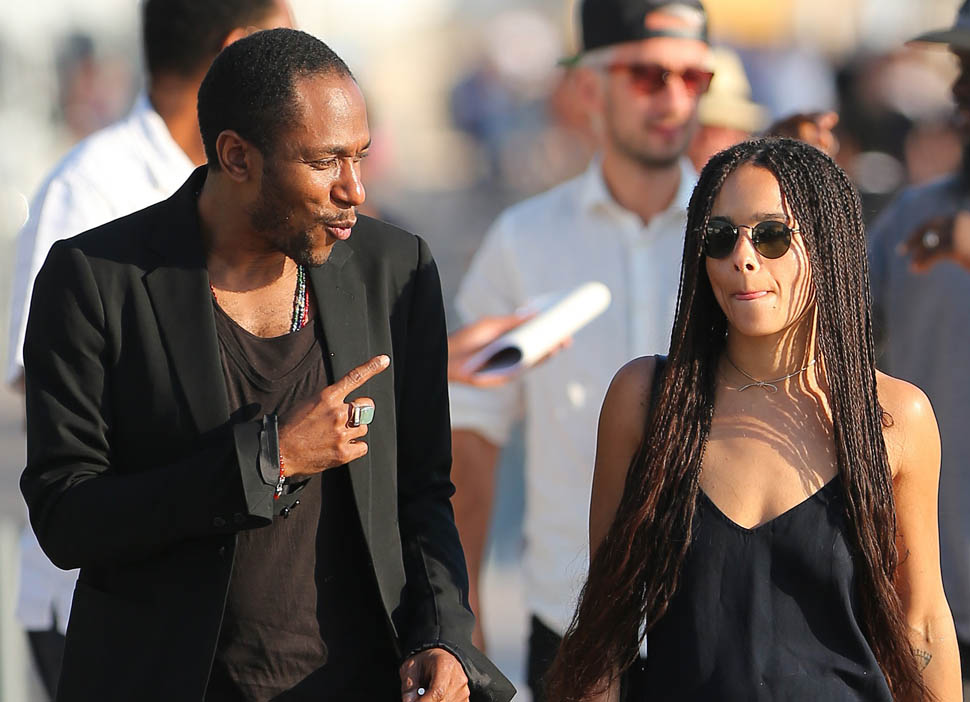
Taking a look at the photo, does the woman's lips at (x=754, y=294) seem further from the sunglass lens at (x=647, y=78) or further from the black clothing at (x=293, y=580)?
the sunglass lens at (x=647, y=78)

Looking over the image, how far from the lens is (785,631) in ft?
8.18

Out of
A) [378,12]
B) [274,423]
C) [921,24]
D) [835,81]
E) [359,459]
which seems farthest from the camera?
[378,12]

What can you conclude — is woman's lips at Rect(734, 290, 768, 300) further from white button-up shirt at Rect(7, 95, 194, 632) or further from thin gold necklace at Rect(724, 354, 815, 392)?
white button-up shirt at Rect(7, 95, 194, 632)

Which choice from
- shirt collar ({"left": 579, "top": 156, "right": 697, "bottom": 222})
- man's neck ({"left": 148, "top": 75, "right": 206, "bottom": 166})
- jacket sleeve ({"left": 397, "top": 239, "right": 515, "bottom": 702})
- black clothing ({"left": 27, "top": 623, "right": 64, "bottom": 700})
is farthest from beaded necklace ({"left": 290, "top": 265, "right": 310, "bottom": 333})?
shirt collar ({"left": 579, "top": 156, "right": 697, "bottom": 222})

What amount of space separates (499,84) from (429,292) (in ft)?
49.9

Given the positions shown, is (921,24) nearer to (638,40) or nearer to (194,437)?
(638,40)

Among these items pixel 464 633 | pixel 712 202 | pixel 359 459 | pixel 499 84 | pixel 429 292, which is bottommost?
pixel 499 84

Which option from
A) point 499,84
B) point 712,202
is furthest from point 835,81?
point 712,202

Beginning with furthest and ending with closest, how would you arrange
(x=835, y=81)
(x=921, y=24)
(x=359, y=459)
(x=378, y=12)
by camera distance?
(x=378, y=12) → (x=921, y=24) → (x=835, y=81) → (x=359, y=459)

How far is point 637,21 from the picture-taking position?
4535mm

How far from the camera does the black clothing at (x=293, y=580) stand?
254 centimetres

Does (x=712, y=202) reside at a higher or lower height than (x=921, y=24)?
higher

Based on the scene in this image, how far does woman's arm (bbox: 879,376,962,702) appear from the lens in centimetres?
256

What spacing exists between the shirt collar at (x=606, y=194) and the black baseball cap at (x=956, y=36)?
812 millimetres
